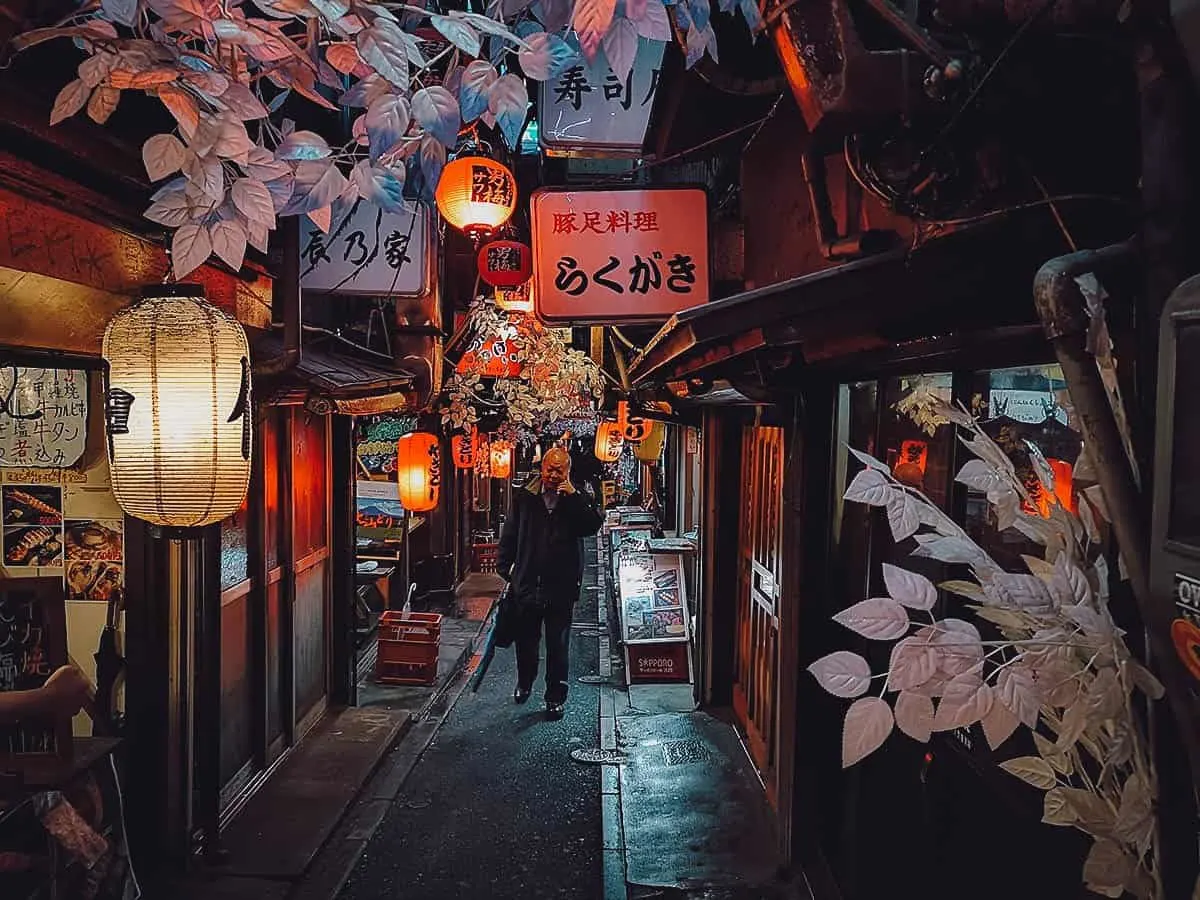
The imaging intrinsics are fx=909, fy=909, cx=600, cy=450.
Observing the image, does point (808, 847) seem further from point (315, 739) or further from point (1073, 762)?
point (315, 739)

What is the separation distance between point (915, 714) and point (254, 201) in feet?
11.8

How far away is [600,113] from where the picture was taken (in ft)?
28.3

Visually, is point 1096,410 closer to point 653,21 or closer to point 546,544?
point 653,21

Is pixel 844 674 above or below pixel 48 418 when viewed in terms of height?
below

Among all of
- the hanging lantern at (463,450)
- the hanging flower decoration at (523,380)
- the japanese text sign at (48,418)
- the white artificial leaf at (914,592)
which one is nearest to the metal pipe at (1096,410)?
the white artificial leaf at (914,592)

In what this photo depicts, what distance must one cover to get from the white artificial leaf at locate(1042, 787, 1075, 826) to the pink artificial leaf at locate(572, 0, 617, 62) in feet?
10.1

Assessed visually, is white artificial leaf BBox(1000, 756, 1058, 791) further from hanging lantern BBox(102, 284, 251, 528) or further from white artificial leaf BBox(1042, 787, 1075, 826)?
hanging lantern BBox(102, 284, 251, 528)

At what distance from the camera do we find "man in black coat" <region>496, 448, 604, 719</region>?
13.8m

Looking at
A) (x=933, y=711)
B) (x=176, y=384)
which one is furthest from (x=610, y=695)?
(x=933, y=711)

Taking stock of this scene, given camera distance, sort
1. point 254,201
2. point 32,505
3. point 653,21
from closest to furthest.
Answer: point 653,21 → point 254,201 → point 32,505

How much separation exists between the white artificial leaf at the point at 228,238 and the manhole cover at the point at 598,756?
8456 millimetres

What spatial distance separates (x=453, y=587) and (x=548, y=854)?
1510 cm

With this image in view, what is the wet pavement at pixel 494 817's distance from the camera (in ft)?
28.2

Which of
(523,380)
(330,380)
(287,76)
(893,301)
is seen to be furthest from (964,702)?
(523,380)
